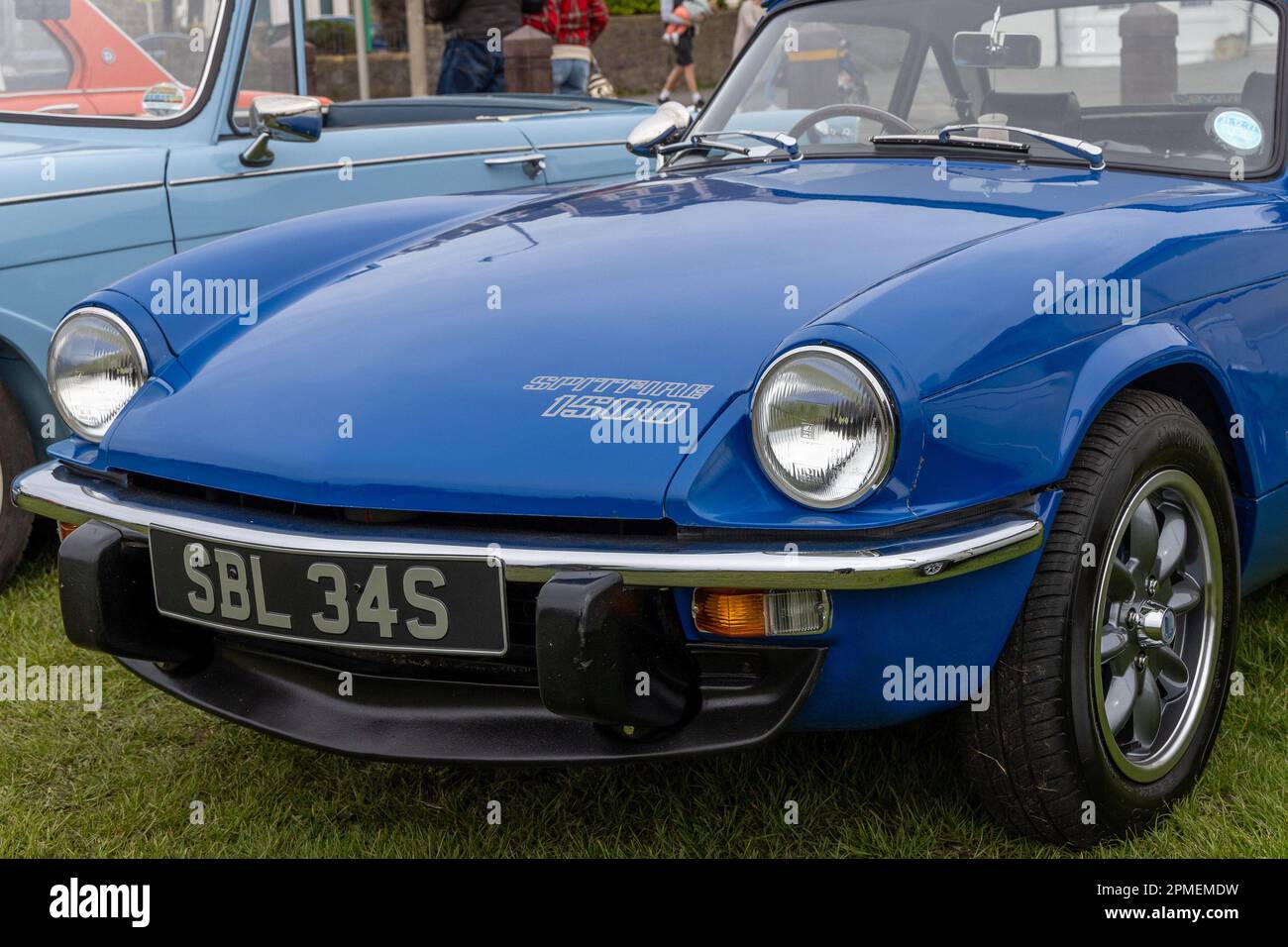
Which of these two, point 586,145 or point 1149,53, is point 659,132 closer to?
point 1149,53

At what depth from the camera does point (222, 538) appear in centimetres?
224

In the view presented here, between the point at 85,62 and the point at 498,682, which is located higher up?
the point at 85,62

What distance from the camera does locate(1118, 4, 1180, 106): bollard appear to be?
10.6ft

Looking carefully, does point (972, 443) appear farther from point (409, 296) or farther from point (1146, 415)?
point (409, 296)

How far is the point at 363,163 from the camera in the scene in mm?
4551

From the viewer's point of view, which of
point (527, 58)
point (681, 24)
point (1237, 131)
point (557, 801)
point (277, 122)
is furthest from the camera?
point (681, 24)

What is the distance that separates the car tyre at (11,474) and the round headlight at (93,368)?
1.14m

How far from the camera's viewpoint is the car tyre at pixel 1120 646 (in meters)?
2.24

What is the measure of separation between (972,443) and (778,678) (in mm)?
Result: 437

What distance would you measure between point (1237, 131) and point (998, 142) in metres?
0.48

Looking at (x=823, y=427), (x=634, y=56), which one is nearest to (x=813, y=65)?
(x=823, y=427)

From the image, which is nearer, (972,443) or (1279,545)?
(972,443)
